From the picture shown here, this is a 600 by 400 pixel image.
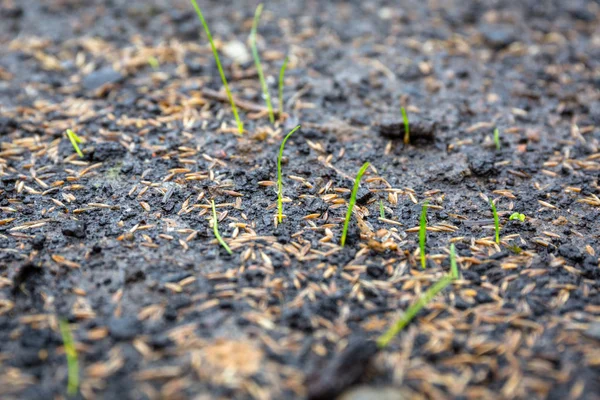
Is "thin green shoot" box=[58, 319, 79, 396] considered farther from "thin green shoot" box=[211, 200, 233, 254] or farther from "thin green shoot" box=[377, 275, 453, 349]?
"thin green shoot" box=[377, 275, 453, 349]

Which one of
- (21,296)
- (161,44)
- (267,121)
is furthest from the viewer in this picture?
(161,44)

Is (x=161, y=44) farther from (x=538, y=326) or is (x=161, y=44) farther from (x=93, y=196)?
(x=538, y=326)

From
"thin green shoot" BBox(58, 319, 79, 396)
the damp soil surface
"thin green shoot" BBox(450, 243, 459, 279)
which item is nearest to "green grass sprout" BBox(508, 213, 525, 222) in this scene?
the damp soil surface

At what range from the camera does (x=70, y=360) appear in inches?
86.7

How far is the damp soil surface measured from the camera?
223 cm

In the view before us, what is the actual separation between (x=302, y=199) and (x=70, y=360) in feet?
4.75

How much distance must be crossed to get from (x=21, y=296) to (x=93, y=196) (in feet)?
2.47

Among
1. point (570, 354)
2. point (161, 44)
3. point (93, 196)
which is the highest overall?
point (161, 44)

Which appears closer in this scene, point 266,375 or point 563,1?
point 266,375

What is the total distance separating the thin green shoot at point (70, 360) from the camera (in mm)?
2131

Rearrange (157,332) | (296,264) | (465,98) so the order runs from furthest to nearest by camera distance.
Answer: (465,98), (296,264), (157,332)

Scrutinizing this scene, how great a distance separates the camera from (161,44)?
430cm

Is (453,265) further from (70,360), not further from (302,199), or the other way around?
(70,360)

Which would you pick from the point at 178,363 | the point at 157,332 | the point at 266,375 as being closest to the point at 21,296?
the point at 157,332
